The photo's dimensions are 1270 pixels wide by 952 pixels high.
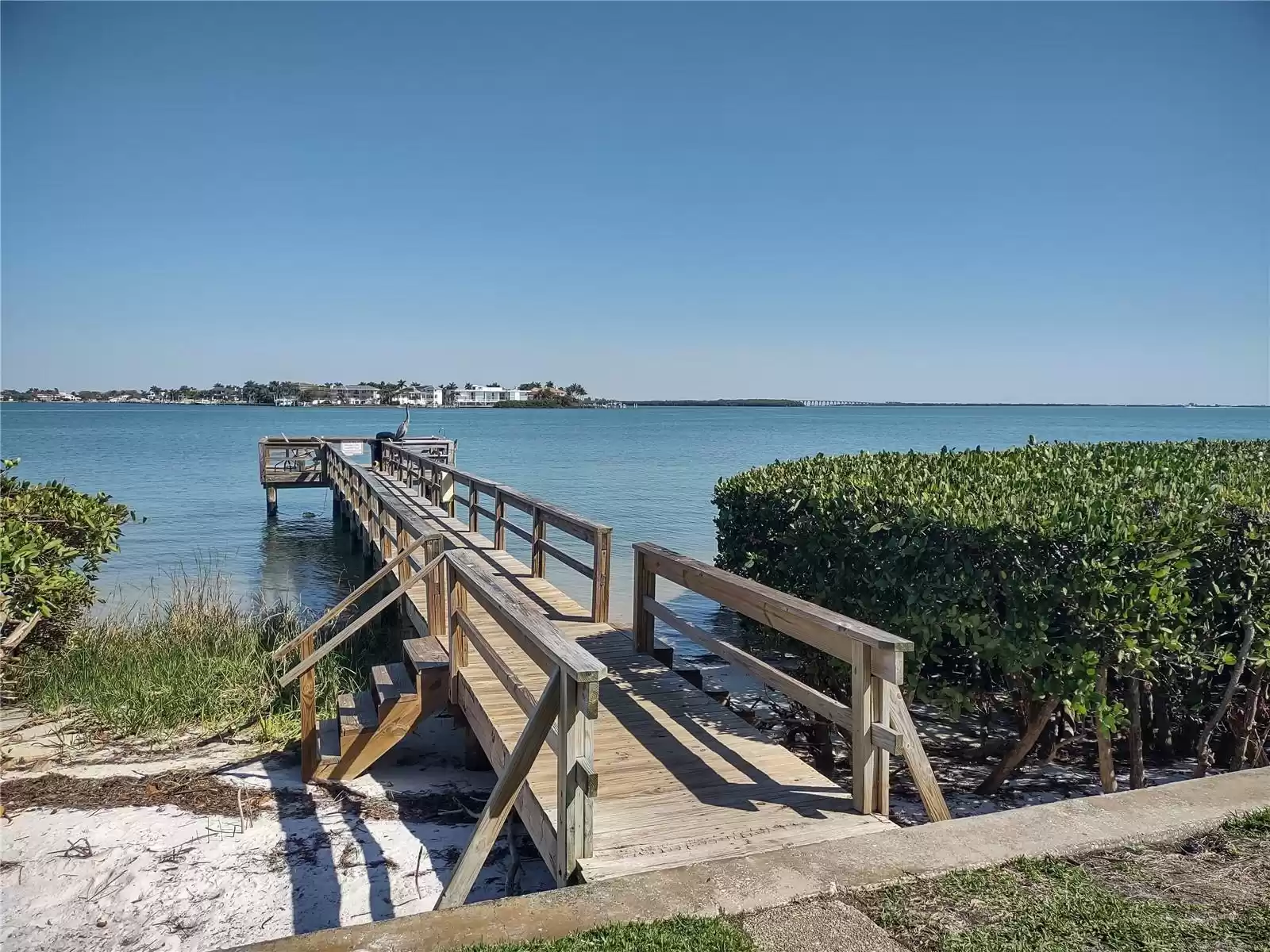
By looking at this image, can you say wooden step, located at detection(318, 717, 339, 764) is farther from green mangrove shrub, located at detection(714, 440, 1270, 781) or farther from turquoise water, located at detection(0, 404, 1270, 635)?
turquoise water, located at detection(0, 404, 1270, 635)

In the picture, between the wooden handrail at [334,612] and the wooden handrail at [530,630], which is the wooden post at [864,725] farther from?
the wooden handrail at [334,612]

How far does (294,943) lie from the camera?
9.38 ft

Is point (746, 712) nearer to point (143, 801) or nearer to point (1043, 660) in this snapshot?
point (1043, 660)

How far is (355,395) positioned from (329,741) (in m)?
181

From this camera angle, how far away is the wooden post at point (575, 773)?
144 inches

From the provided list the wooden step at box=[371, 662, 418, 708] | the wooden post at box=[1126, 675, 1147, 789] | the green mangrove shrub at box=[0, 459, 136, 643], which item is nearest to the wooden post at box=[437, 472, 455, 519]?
the green mangrove shrub at box=[0, 459, 136, 643]

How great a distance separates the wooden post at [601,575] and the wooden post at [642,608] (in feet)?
1.81

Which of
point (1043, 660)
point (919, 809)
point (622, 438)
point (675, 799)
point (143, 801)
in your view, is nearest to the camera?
point (675, 799)

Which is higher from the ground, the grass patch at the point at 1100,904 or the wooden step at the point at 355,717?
the grass patch at the point at 1100,904

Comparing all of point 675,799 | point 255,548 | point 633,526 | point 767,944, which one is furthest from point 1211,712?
point 255,548

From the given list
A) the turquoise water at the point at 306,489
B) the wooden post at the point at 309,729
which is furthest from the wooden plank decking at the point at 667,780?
the turquoise water at the point at 306,489

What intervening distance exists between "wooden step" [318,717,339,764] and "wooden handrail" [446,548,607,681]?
2.11m

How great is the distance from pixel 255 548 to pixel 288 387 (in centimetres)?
17818

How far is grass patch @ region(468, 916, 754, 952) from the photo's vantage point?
284 cm
